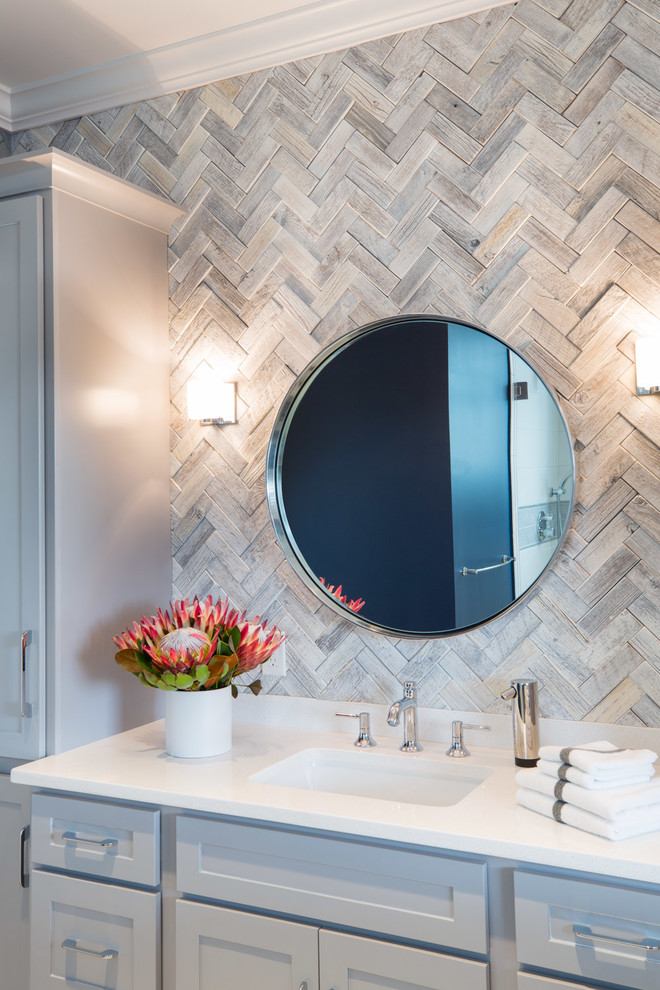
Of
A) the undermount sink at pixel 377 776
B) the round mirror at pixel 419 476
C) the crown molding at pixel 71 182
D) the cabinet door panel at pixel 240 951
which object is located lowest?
the cabinet door panel at pixel 240 951

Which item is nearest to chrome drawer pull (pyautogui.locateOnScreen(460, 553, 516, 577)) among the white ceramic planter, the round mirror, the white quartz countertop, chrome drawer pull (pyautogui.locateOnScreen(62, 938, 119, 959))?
the round mirror

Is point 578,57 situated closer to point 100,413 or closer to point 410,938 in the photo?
point 100,413

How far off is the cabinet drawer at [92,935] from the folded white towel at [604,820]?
2.81 ft

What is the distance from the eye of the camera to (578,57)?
1960 millimetres

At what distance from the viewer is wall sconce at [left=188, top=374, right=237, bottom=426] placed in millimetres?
2402

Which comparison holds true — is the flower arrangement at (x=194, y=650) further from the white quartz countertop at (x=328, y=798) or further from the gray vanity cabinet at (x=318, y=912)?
the gray vanity cabinet at (x=318, y=912)

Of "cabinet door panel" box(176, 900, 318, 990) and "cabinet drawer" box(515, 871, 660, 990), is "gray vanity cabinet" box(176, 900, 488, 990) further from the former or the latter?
"cabinet drawer" box(515, 871, 660, 990)

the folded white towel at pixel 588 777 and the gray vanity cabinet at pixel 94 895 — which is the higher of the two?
the folded white towel at pixel 588 777

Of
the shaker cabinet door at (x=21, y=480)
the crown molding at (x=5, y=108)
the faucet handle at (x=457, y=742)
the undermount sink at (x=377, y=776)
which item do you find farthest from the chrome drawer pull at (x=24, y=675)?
the crown molding at (x=5, y=108)

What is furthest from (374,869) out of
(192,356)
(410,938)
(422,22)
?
(422,22)

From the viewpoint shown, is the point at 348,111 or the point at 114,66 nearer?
the point at 348,111

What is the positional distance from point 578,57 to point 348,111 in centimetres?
61

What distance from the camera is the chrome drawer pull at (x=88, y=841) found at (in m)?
1.82

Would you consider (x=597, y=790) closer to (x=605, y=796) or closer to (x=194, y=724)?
(x=605, y=796)
